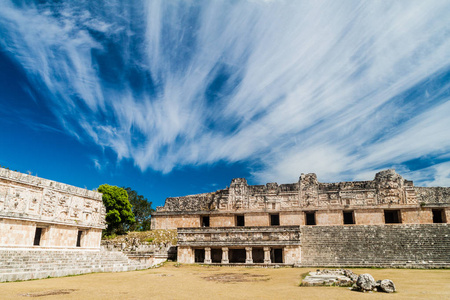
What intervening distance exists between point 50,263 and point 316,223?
18.4 m

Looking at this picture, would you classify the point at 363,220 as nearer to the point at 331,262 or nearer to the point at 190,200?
the point at 331,262

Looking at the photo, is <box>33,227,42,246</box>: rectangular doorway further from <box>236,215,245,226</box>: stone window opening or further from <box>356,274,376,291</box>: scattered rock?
<box>356,274,376,291</box>: scattered rock

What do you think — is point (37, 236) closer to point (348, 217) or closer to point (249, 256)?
point (249, 256)

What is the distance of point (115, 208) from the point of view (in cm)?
3008

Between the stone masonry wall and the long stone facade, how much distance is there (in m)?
14.0

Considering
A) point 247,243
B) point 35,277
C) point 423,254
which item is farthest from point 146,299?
point 423,254

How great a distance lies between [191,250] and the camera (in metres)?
19.1

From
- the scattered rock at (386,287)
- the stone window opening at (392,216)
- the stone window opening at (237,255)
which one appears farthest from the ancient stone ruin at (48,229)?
the stone window opening at (392,216)

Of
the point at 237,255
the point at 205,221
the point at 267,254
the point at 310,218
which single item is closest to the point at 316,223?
the point at 310,218

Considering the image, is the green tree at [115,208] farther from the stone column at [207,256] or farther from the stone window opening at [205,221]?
the stone column at [207,256]

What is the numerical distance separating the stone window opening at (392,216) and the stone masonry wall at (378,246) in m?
5.17

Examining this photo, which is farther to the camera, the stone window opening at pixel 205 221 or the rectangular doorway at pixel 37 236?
the stone window opening at pixel 205 221

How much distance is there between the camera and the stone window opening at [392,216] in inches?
912

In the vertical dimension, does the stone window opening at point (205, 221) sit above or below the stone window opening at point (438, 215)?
below
